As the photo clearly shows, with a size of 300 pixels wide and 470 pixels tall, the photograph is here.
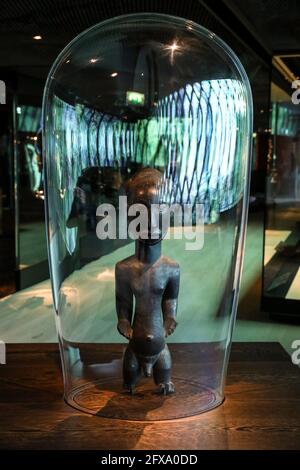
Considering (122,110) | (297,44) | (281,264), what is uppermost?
(297,44)

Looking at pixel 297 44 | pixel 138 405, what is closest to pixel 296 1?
pixel 297 44

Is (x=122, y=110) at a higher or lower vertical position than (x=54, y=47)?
lower

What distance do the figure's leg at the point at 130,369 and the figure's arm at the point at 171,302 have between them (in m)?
0.08

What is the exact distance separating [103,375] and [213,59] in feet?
2.30

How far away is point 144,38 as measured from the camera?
124 centimetres

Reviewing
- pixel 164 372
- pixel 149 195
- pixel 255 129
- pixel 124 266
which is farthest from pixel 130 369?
pixel 255 129

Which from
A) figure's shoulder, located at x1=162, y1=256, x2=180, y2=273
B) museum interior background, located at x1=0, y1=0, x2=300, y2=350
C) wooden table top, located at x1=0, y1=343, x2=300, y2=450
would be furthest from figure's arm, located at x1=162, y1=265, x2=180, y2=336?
museum interior background, located at x1=0, y1=0, x2=300, y2=350

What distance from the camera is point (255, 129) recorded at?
3154 mm

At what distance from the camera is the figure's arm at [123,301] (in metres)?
1.18

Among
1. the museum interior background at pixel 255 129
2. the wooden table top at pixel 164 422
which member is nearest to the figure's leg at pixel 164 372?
the wooden table top at pixel 164 422

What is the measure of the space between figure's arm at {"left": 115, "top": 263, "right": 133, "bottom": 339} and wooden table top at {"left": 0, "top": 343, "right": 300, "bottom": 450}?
17 centimetres

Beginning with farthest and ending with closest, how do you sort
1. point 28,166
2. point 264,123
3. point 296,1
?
point 28,166 < point 264,123 < point 296,1

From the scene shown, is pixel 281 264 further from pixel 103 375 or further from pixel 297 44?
pixel 103 375

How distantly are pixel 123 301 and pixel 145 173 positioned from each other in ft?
0.81
